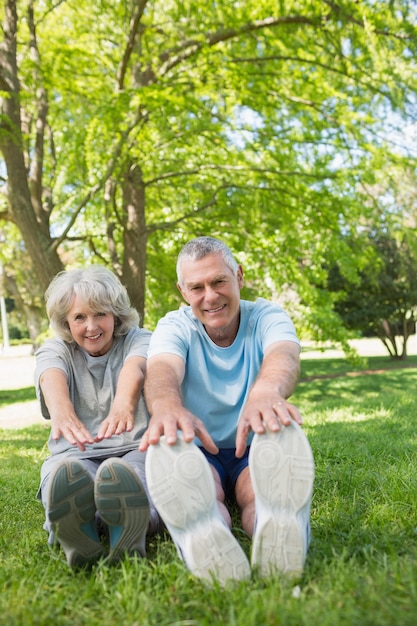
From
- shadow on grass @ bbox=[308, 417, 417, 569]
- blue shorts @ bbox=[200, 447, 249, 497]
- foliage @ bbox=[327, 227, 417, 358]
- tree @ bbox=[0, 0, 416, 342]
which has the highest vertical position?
tree @ bbox=[0, 0, 416, 342]

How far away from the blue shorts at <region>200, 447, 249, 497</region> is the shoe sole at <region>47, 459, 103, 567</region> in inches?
31.0

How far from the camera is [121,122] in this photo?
25.6ft

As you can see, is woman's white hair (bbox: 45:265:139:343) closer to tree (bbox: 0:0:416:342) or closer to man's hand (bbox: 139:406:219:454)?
man's hand (bbox: 139:406:219:454)

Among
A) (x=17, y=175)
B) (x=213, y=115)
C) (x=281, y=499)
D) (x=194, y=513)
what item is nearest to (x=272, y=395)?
(x=281, y=499)

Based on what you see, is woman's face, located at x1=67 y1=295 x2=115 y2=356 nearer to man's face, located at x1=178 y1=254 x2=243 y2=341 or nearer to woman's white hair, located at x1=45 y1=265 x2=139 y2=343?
woman's white hair, located at x1=45 y1=265 x2=139 y2=343

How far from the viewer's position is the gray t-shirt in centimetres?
296

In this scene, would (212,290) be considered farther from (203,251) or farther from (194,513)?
(194,513)

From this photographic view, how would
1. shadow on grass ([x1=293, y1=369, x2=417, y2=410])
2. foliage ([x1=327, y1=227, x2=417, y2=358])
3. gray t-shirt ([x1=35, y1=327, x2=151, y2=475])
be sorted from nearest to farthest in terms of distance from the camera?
gray t-shirt ([x1=35, y1=327, x2=151, y2=475]), shadow on grass ([x1=293, y1=369, x2=417, y2=410]), foliage ([x1=327, y1=227, x2=417, y2=358])

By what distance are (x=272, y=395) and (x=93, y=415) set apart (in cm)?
122

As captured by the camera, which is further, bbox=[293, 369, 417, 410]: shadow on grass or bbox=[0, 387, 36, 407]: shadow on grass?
bbox=[0, 387, 36, 407]: shadow on grass

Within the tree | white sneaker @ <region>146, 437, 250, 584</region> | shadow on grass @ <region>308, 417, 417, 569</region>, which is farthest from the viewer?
the tree

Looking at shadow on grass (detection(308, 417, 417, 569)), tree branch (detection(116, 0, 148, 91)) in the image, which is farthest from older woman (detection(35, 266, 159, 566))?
tree branch (detection(116, 0, 148, 91))

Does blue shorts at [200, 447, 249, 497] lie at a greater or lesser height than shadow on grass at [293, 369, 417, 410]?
greater

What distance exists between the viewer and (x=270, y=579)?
78.6 inches
